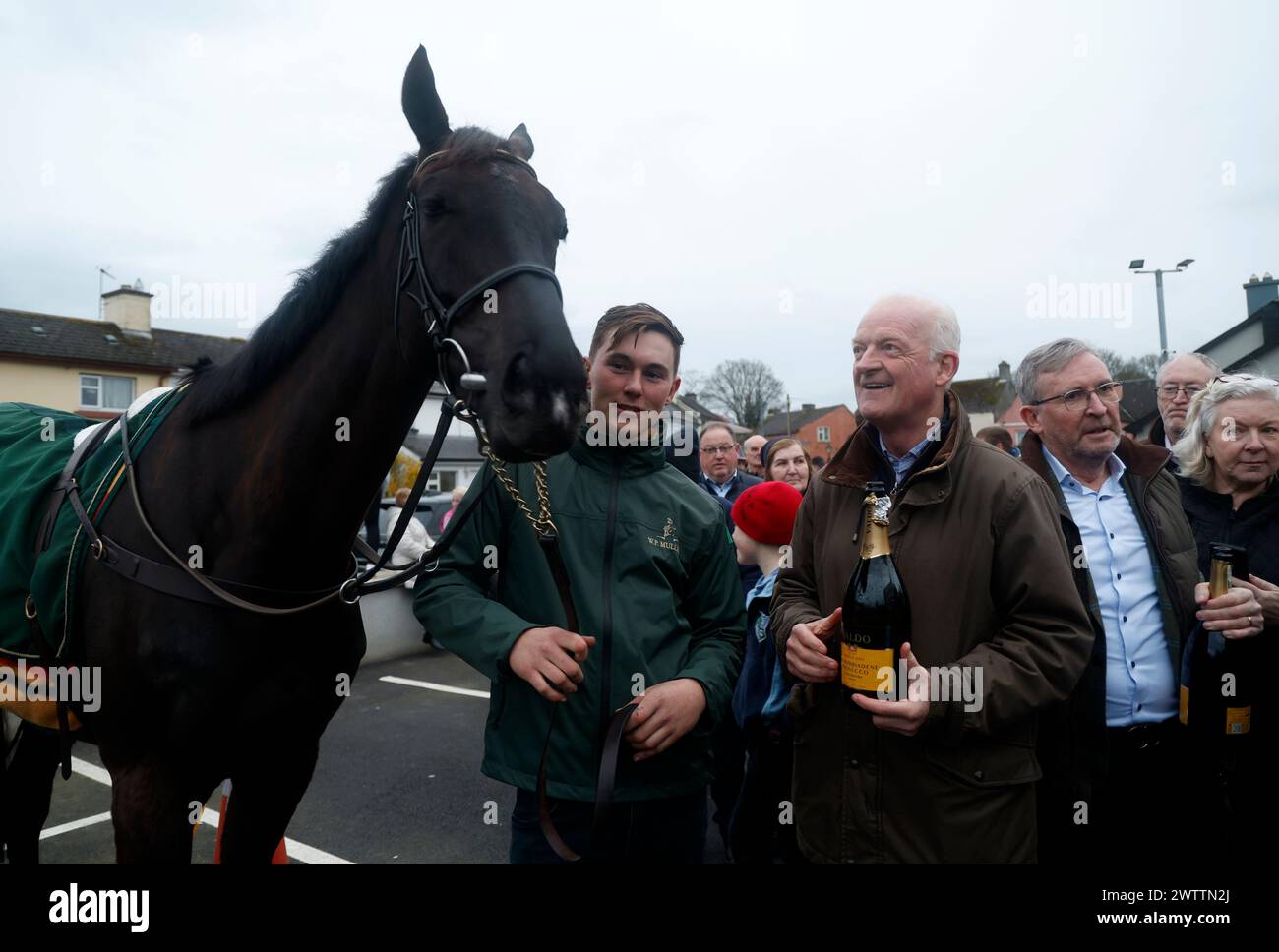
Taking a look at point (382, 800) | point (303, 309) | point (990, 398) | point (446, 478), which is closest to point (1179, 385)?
point (303, 309)

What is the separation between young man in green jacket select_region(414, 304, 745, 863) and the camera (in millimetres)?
1950

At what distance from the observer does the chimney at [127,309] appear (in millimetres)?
31641

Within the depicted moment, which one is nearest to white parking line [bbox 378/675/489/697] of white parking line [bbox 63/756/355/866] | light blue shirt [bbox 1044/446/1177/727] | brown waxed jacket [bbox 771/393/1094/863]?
white parking line [bbox 63/756/355/866]

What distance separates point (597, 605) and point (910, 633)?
850mm

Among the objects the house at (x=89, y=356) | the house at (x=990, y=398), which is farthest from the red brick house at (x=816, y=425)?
the house at (x=89, y=356)

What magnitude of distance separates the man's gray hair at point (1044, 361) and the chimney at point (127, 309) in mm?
37078

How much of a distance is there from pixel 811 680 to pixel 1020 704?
0.52m

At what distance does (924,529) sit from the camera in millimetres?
2021

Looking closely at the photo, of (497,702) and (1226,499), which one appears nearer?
(497,702)

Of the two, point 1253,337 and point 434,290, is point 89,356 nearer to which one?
point 434,290

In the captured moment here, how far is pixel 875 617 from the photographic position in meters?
1.86

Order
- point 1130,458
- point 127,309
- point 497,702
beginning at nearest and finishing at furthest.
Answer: point 497,702 < point 1130,458 < point 127,309

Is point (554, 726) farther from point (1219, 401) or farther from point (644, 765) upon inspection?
point (1219, 401)

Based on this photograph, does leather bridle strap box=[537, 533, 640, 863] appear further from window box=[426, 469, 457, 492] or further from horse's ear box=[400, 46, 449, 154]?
window box=[426, 469, 457, 492]
